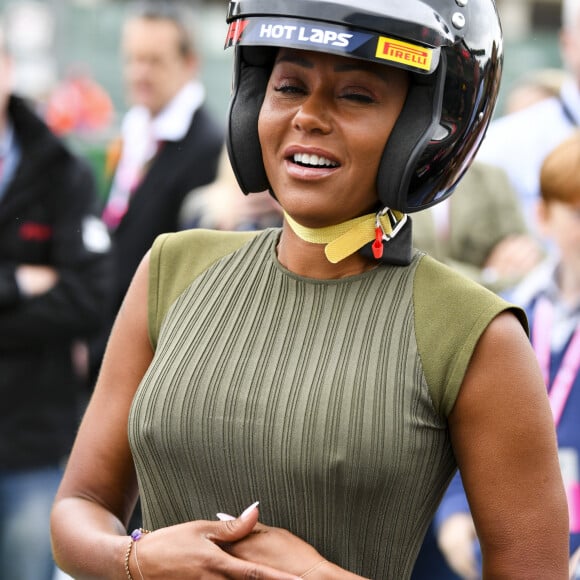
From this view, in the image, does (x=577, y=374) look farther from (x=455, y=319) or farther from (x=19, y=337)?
(x=19, y=337)

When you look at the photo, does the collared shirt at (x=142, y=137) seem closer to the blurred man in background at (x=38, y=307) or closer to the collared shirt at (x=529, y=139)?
the blurred man in background at (x=38, y=307)

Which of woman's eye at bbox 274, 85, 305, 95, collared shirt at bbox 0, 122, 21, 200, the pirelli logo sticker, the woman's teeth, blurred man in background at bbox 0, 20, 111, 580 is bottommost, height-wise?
blurred man in background at bbox 0, 20, 111, 580

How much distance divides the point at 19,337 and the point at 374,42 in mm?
2687

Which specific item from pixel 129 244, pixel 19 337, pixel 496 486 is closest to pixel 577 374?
pixel 496 486

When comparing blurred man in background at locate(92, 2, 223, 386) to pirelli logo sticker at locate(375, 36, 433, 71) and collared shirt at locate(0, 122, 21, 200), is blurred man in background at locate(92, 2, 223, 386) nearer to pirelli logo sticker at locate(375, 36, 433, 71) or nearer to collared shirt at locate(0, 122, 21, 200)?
collared shirt at locate(0, 122, 21, 200)

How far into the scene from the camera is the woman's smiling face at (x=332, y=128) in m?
2.23

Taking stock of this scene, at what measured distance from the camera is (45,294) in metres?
4.53

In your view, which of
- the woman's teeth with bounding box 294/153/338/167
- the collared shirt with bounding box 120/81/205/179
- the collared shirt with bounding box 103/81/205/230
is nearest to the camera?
the woman's teeth with bounding box 294/153/338/167

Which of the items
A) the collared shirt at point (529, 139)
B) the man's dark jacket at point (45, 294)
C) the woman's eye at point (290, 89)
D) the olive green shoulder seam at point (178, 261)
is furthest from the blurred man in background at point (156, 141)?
the woman's eye at point (290, 89)

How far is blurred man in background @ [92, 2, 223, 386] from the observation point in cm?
534

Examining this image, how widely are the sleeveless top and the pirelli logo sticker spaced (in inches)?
14.8

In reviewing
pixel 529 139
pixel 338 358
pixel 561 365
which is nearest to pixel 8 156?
pixel 529 139

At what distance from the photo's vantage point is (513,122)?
4.77m

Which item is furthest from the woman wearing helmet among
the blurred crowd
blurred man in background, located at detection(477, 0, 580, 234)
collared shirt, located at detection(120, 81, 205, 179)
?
collared shirt, located at detection(120, 81, 205, 179)
